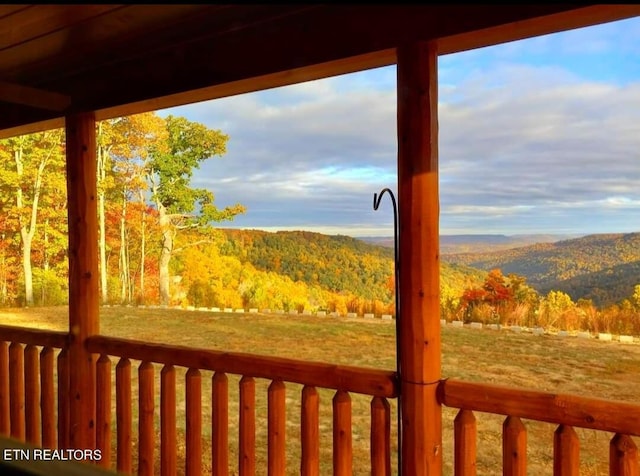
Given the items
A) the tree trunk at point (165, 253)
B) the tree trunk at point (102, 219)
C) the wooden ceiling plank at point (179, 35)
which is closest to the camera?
the wooden ceiling plank at point (179, 35)

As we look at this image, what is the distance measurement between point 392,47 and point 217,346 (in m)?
5.17

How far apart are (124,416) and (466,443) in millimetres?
1523

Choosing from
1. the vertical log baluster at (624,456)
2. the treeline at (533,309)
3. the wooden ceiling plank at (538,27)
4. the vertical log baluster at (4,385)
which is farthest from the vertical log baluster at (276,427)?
the treeline at (533,309)

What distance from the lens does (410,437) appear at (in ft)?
4.84

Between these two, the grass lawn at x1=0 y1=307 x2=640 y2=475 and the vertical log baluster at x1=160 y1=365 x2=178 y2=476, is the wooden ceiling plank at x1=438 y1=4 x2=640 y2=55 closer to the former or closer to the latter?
the vertical log baluster at x1=160 y1=365 x2=178 y2=476

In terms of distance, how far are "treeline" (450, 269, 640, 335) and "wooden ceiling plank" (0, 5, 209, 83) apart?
3926 mm

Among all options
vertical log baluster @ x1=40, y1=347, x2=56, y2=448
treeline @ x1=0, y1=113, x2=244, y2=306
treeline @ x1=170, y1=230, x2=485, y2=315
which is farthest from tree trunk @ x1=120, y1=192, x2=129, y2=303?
vertical log baluster @ x1=40, y1=347, x2=56, y2=448

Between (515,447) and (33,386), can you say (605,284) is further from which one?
(33,386)

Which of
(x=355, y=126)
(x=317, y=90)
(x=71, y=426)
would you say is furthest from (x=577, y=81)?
(x=71, y=426)

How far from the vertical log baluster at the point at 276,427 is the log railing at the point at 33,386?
3.80 feet

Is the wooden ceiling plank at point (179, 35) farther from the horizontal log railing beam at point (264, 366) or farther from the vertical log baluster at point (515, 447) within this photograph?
the vertical log baluster at point (515, 447)

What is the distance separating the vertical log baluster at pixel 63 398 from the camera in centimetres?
232

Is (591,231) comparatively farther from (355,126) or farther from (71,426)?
(71,426)

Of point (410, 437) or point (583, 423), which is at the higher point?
point (583, 423)
